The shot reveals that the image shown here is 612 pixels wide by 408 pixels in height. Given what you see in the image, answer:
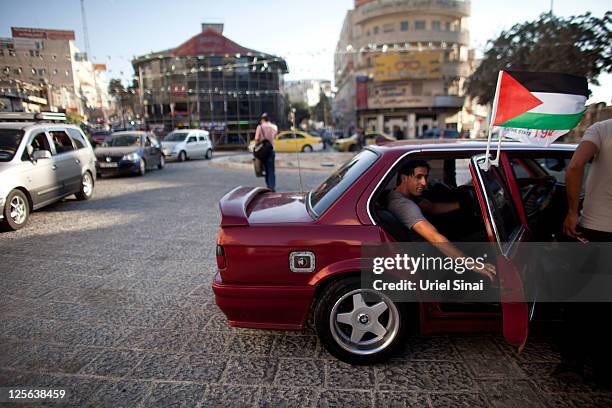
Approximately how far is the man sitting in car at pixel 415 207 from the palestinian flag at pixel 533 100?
0.64 metres

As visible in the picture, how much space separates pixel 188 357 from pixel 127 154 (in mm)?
11847

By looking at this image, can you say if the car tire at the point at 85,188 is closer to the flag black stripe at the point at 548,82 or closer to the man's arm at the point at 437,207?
the man's arm at the point at 437,207

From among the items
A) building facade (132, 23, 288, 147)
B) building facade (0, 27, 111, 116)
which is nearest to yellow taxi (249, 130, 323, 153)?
building facade (132, 23, 288, 147)

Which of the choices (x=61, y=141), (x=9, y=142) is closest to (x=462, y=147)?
(x=9, y=142)

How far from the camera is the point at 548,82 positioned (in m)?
2.66

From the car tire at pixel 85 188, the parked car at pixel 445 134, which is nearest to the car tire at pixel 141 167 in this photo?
the car tire at pixel 85 188

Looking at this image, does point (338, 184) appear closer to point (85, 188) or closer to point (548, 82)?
point (548, 82)

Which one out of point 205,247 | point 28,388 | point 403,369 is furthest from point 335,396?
point 205,247

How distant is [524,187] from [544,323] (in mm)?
1837

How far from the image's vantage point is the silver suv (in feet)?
20.6

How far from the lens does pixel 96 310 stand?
3.64m

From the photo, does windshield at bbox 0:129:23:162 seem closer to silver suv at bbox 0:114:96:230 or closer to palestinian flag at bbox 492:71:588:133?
silver suv at bbox 0:114:96:230

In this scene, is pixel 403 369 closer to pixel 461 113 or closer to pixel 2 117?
pixel 2 117

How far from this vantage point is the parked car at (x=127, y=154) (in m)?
13.0
